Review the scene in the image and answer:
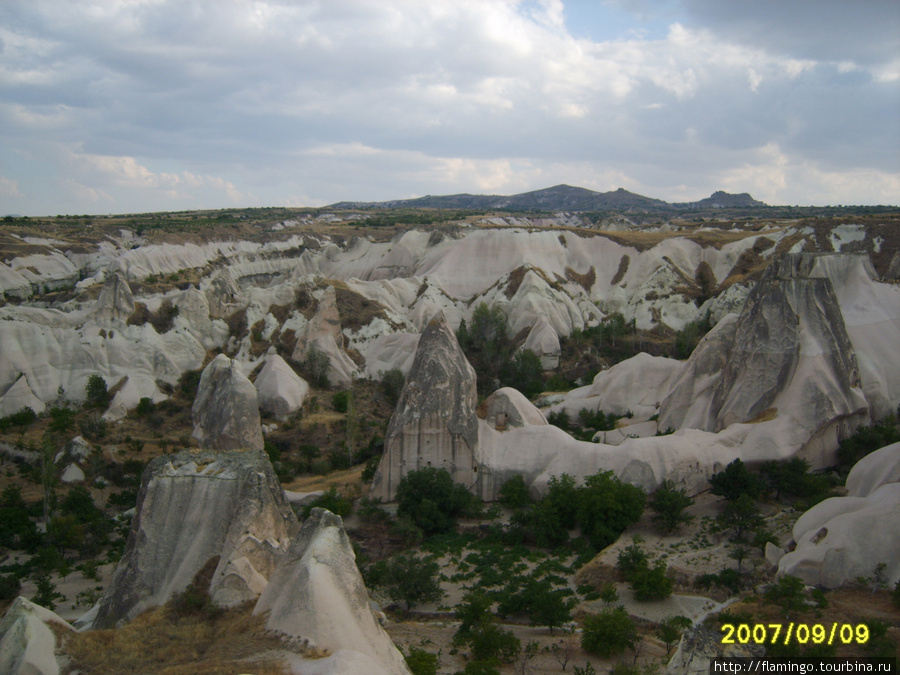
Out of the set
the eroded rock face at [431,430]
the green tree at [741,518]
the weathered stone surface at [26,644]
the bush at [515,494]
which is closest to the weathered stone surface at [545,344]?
the eroded rock face at [431,430]

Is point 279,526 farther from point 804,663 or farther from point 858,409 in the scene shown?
point 858,409

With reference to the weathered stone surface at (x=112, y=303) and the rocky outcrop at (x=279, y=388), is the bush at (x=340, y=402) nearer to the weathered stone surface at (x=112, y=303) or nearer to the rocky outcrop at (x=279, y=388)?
the rocky outcrop at (x=279, y=388)

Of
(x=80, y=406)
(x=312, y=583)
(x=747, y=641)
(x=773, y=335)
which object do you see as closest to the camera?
(x=312, y=583)

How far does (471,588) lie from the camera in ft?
62.6

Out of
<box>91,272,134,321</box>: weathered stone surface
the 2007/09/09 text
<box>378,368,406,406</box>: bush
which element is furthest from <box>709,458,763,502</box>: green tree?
<box>91,272,134,321</box>: weathered stone surface

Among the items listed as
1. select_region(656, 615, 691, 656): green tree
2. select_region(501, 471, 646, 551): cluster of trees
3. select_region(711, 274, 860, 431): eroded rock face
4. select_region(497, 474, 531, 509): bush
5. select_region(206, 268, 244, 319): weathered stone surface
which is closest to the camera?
select_region(656, 615, 691, 656): green tree

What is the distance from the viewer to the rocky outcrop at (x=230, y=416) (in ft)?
91.0

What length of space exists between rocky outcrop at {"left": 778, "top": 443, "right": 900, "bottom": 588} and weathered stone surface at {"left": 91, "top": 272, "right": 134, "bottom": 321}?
37965 mm

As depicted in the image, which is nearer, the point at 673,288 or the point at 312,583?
the point at 312,583

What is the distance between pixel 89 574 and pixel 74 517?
13.8ft

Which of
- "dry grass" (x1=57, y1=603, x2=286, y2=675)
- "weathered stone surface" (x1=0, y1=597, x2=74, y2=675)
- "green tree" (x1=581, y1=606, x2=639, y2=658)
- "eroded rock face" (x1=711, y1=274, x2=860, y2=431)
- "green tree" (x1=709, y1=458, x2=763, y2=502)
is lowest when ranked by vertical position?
"green tree" (x1=581, y1=606, x2=639, y2=658)

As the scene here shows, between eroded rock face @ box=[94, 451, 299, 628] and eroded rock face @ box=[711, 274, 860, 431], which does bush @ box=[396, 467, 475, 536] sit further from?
eroded rock face @ box=[711, 274, 860, 431]

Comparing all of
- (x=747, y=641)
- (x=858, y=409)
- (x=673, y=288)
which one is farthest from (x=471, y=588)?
(x=673, y=288)

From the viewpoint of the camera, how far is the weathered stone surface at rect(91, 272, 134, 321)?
126 ft
